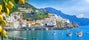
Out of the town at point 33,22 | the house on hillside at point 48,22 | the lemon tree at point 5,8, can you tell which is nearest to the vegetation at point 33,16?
the town at point 33,22

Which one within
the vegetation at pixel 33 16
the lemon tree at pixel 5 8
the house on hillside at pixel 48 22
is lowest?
the house on hillside at pixel 48 22

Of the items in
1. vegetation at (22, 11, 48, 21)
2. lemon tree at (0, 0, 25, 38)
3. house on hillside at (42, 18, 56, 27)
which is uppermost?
lemon tree at (0, 0, 25, 38)

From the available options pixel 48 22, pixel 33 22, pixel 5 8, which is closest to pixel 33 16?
pixel 33 22

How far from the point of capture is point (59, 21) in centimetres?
7006

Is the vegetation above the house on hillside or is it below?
above

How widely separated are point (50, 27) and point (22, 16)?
5618 mm

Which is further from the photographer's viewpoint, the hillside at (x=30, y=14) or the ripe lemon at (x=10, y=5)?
the hillside at (x=30, y=14)

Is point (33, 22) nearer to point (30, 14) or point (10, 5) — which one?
point (30, 14)

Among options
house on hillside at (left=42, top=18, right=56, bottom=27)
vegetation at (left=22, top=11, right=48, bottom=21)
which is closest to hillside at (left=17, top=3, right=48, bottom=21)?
vegetation at (left=22, top=11, right=48, bottom=21)

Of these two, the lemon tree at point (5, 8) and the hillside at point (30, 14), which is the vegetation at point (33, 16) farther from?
the lemon tree at point (5, 8)

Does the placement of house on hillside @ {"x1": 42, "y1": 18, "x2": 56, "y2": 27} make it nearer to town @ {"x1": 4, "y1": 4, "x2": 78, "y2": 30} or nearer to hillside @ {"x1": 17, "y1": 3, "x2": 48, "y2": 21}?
town @ {"x1": 4, "y1": 4, "x2": 78, "y2": 30}

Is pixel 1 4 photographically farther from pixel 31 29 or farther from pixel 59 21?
pixel 59 21

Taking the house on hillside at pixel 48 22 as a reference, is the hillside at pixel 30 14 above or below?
above

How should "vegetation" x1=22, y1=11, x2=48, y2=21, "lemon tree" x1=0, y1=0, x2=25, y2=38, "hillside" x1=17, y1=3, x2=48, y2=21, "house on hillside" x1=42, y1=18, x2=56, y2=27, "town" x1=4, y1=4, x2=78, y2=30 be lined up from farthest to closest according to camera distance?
"hillside" x1=17, y1=3, x2=48, y2=21 < "vegetation" x1=22, y1=11, x2=48, y2=21 < "house on hillside" x1=42, y1=18, x2=56, y2=27 < "town" x1=4, y1=4, x2=78, y2=30 < "lemon tree" x1=0, y1=0, x2=25, y2=38
